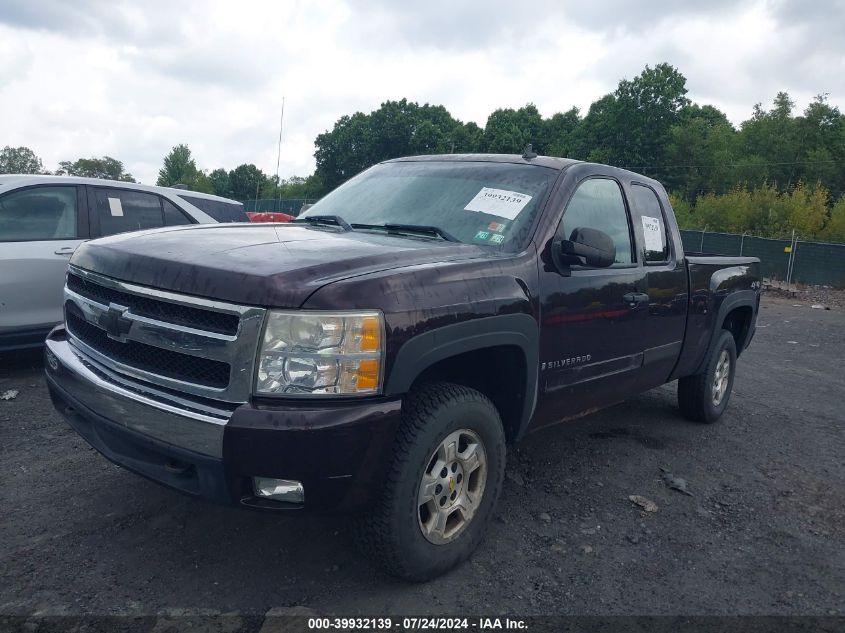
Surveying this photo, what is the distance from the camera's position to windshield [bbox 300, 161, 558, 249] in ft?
11.4

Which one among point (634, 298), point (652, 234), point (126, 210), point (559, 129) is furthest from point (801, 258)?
point (559, 129)

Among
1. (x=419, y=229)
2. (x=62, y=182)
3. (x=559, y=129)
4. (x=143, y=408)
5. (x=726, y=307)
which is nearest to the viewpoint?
(x=143, y=408)

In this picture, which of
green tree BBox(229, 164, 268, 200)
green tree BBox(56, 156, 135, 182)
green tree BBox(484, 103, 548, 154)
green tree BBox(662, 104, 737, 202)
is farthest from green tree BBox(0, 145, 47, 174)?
green tree BBox(662, 104, 737, 202)

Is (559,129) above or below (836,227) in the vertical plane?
above

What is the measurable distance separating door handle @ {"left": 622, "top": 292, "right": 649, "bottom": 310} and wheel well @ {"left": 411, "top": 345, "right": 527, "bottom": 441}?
3.46 feet

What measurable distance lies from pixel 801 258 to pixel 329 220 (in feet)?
72.1

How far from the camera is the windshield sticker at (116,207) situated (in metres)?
6.27

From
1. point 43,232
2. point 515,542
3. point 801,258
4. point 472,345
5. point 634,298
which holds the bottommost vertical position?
point 515,542

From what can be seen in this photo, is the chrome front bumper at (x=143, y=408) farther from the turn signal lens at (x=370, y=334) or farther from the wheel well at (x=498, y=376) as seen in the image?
the wheel well at (x=498, y=376)

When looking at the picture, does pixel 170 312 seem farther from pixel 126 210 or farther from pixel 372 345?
pixel 126 210

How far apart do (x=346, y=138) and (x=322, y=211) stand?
3112 inches

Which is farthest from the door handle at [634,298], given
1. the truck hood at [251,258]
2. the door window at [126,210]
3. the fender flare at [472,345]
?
the door window at [126,210]

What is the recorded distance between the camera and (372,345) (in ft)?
8.18

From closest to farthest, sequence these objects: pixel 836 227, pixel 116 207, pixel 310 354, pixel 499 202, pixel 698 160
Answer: pixel 310 354
pixel 499 202
pixel 116 207
pixel 836 227
pixel 698 160
